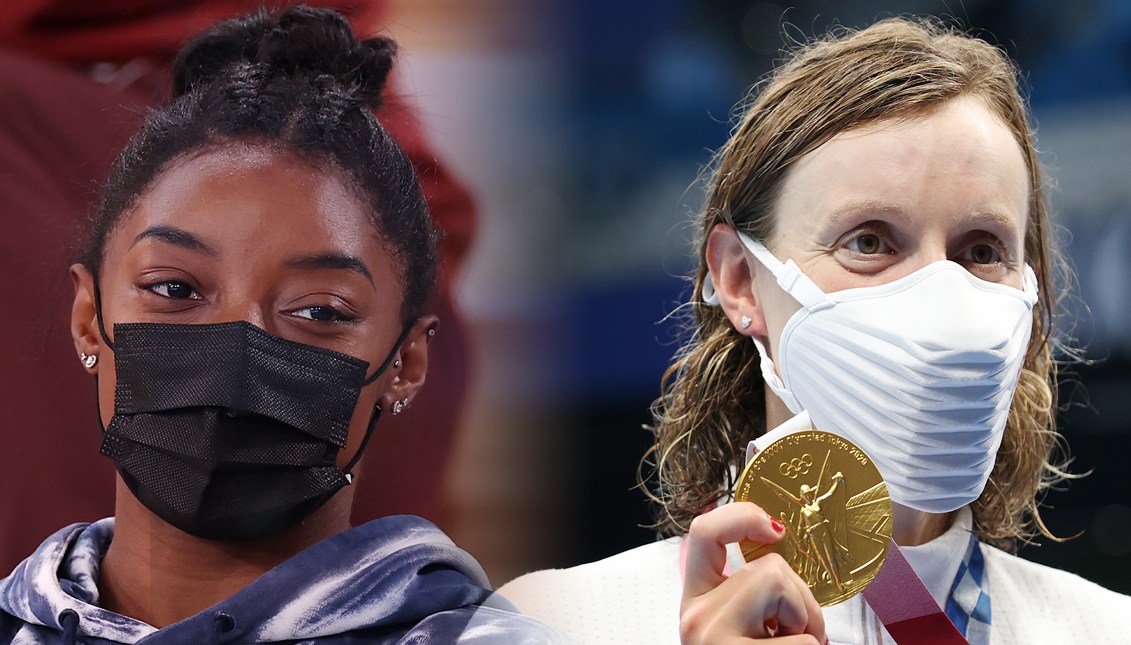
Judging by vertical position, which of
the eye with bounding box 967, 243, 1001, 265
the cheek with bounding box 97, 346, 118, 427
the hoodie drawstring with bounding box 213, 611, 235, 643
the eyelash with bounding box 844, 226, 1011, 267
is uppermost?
the eyelash with bounding box 844, 226, 1011, 267

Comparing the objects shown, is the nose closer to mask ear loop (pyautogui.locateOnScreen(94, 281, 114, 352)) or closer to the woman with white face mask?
mask ear loop (pyautogui.locateOnScreen(94, 281, 114, 352))

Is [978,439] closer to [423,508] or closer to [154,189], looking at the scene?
[423,508]

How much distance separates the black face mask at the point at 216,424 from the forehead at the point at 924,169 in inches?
37.7

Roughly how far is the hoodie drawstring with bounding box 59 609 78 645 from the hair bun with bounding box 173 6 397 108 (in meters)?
0.67

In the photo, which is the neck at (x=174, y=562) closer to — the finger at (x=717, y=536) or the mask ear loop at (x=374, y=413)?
the mask ear loop at (x=374, y=413)

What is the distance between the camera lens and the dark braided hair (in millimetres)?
1236

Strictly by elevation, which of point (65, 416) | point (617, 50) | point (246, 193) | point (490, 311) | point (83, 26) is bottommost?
point (65, 416)

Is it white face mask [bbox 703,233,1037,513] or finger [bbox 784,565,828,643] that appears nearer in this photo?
finger [bbox 784,565,828,643]

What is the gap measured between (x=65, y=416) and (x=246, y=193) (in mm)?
381

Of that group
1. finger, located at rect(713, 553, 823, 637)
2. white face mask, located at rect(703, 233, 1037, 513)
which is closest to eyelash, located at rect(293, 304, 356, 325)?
finger, located at rect(713, 553, 823, 637)

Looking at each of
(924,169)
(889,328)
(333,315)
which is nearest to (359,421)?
(333,315)

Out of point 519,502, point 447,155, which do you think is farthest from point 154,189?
point 519,502

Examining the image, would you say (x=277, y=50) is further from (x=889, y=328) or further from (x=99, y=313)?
(x=889, y=328)

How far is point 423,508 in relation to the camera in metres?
1.35
